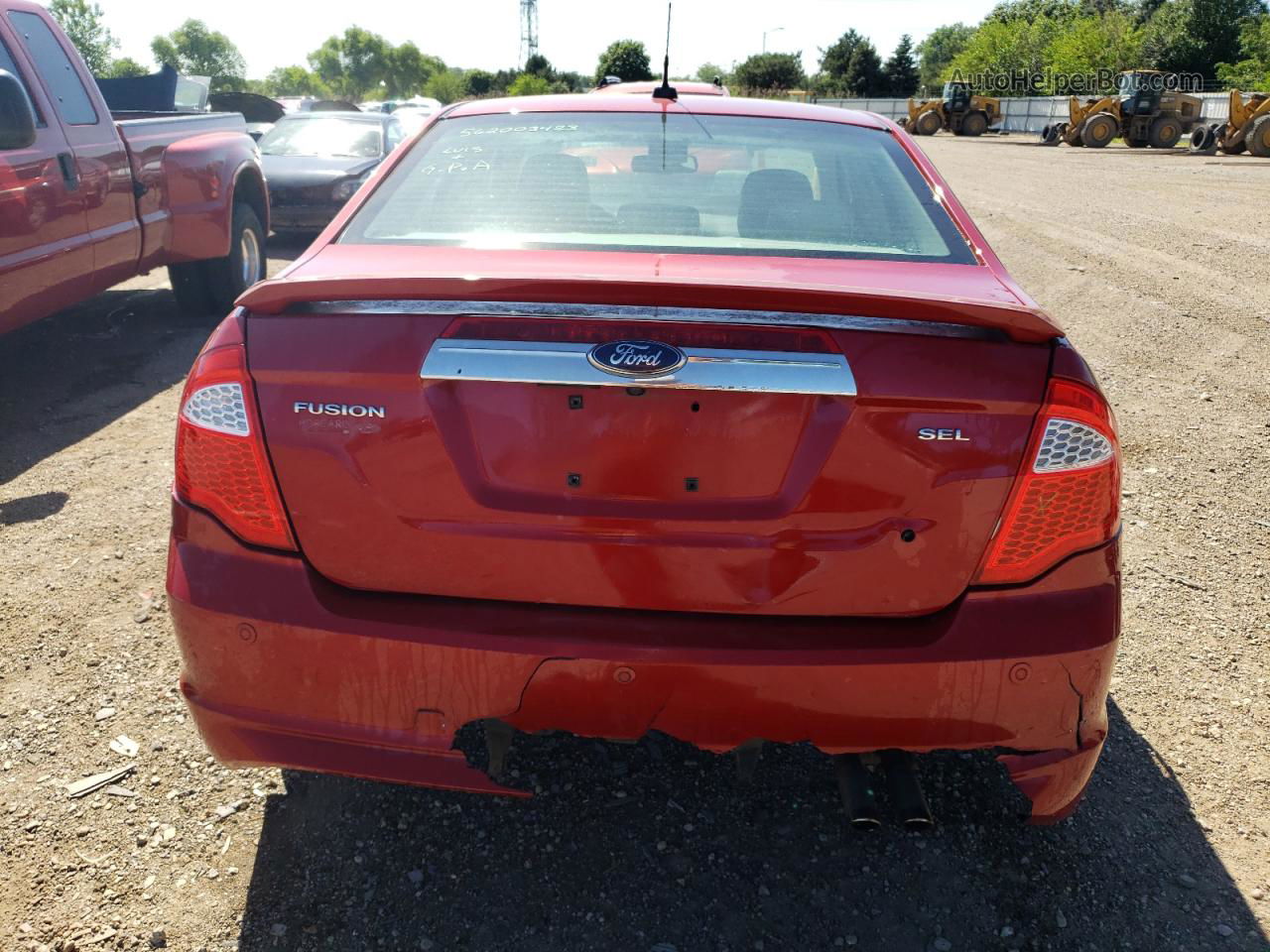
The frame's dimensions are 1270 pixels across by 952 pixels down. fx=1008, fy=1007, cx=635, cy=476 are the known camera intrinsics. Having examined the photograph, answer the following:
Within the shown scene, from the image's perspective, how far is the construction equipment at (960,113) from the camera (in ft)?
138

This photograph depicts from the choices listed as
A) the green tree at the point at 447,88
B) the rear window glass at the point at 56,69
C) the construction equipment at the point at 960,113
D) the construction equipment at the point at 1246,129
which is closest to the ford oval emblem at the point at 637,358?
the rear window glass at the point at 56,69

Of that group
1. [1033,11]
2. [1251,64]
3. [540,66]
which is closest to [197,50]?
[540,66]

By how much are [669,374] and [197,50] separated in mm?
158288

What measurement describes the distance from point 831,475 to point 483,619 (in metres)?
0.72

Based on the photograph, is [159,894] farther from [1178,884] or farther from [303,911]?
[1178,884]

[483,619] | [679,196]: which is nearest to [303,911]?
[483,619]

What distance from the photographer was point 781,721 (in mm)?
1974

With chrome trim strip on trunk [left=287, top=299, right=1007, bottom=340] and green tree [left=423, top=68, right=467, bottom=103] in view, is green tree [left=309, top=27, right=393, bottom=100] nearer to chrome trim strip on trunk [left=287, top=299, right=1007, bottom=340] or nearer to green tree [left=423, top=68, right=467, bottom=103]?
green tree [left=423, top=68, right=467, bottom=103]

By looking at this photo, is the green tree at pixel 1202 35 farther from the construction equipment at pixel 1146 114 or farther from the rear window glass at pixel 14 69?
the rear window glass at pixel 14 69

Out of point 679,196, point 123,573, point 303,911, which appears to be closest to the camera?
point 303,911

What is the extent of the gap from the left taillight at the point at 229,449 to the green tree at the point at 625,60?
2327 inches

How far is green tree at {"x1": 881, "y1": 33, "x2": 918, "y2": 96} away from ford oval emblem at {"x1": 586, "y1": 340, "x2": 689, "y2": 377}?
3337 inches

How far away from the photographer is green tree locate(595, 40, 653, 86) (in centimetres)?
5831

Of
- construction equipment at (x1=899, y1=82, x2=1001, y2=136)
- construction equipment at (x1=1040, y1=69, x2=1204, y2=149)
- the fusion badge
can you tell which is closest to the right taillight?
the fusion badge
